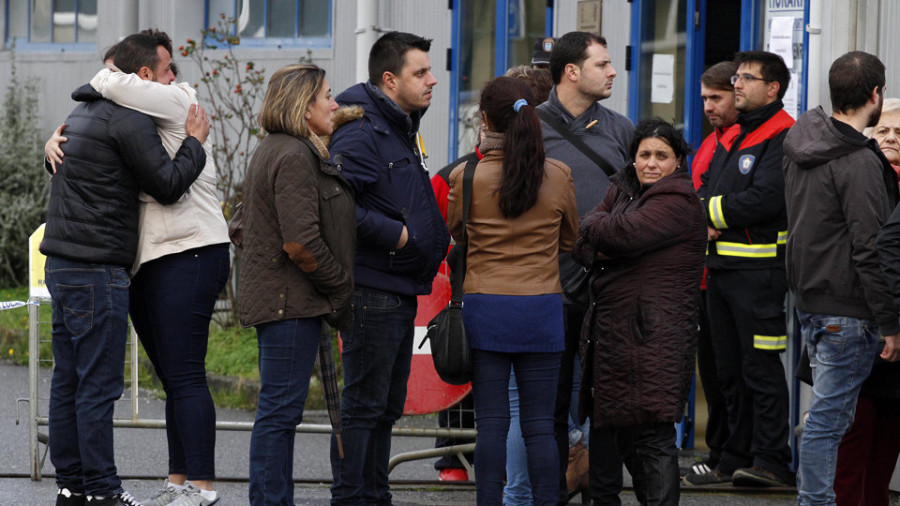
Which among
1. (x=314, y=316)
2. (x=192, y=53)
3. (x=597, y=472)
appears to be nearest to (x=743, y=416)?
(x=597, y=472)

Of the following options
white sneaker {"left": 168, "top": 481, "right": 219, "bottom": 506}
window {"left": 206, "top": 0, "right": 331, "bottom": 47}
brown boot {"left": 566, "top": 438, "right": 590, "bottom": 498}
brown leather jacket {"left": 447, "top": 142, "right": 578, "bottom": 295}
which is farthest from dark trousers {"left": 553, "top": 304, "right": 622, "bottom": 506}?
window {"left": 206, "top": 0, "right": 331, "bottom": 47}

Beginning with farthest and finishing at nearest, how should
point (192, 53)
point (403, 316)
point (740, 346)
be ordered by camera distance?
point (192, 53) < point (740, 346) < point (403, 316)

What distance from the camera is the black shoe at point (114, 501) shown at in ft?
18.7

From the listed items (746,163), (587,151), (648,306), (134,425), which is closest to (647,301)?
(648,306)

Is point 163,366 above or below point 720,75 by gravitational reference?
below

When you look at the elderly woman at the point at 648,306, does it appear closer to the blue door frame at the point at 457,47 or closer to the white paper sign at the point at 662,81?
the white paper sign at the point at 662,81

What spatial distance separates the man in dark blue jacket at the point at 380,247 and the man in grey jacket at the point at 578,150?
0.72 m

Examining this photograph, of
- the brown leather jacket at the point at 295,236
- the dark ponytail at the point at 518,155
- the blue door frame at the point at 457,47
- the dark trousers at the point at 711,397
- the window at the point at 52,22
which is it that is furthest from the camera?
the window at the point at 52,22

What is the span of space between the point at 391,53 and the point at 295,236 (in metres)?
1.03

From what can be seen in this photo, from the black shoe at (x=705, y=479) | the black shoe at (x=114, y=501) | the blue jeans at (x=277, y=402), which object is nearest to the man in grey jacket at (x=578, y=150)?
the black shoe at (x=705, y=479)

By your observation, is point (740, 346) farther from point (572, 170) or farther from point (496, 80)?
point (496, 80)

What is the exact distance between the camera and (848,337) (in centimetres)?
543

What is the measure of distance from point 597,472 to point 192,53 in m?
7.65

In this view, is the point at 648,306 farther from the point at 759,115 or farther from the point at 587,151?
the point at 759,115
